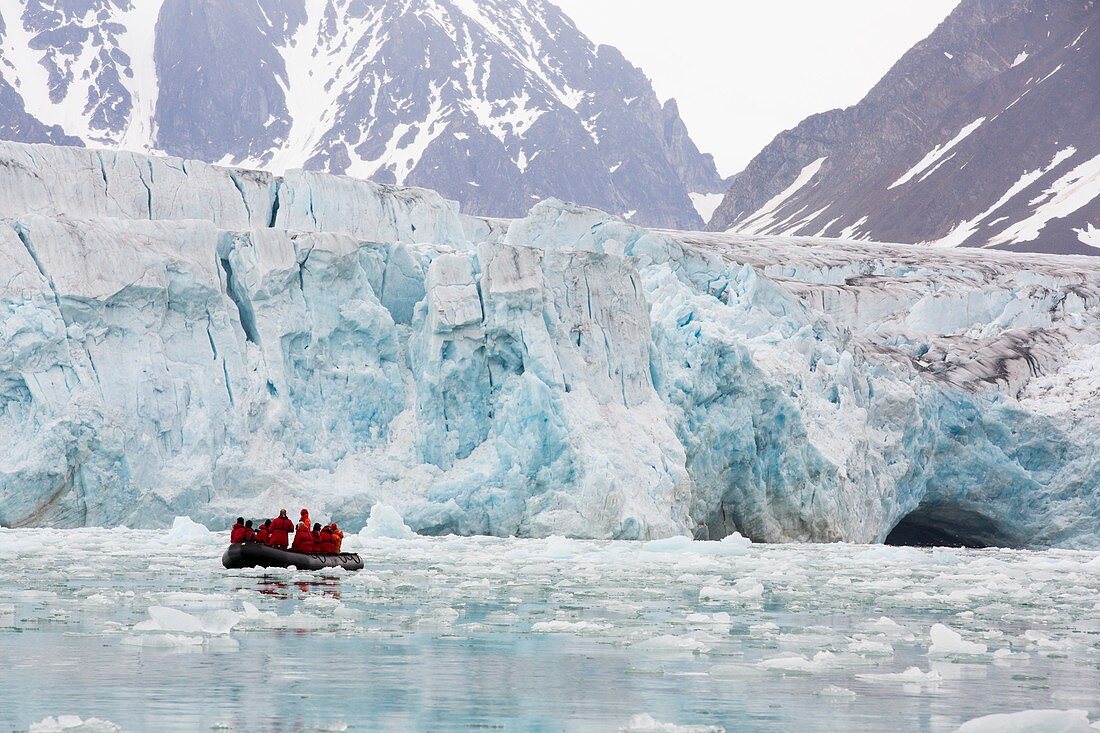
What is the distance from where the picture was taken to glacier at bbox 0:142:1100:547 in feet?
59.9

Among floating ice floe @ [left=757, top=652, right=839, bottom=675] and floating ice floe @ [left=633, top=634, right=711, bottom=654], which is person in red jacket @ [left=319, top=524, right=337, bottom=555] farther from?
floating ice floe @ [left=757, top=652, right=839, bottom=675]

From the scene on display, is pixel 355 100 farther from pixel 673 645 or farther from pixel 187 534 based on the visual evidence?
pixel 673 645

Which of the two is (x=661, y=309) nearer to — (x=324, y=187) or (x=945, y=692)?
(x=324, y=187)

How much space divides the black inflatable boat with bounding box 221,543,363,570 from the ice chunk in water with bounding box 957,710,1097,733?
8719 mm

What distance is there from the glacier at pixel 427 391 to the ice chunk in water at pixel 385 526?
90 centimetres

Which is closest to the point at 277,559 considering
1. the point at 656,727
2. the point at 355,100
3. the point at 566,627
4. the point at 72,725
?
the point at 566,627

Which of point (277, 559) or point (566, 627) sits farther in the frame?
point (277, 559)

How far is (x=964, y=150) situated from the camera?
9906 cm

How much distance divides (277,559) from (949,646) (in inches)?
304

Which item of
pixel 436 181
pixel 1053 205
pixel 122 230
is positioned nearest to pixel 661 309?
pixel 122 230

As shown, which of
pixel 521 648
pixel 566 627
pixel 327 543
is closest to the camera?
pixel 521 648

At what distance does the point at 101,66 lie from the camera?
113375 mm

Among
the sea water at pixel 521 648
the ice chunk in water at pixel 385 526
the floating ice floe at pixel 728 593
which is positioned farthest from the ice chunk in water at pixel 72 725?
the ice chunk in water at pixel 385 526

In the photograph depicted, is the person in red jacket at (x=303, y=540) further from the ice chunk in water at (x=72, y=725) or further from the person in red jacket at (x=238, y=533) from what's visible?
the ice chunk in water at (x=72, y=725)
